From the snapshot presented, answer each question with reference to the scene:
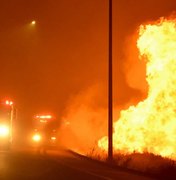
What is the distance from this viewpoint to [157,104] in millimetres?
33688

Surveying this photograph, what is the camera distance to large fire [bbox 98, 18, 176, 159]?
32.8m

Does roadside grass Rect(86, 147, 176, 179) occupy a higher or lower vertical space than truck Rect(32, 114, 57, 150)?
lower

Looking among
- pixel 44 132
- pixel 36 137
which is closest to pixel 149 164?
pixel 44 132

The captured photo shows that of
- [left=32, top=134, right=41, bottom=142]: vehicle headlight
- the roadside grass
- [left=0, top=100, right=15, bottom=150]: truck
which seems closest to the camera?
the roadside grass

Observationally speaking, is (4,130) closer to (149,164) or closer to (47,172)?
(149,164)

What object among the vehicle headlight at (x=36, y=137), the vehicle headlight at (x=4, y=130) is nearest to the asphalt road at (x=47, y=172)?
the vehicle headlight at (x=4, y=130)

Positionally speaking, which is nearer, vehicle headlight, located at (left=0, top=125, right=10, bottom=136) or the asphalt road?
the asphalt road

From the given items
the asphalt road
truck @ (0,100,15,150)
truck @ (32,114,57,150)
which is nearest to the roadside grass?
the asphalt road

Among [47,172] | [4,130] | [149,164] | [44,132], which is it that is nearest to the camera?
[47,172]

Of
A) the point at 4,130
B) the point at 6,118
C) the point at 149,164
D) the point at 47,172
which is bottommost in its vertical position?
the point at 47,172

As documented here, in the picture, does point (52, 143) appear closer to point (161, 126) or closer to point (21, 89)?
point (161, 126)

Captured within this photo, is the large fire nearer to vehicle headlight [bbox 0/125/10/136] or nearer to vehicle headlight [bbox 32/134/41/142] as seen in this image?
vehicle headlight [bbox 0/125/10/136]

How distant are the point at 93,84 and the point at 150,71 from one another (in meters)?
28.2

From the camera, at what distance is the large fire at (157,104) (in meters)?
32.8
